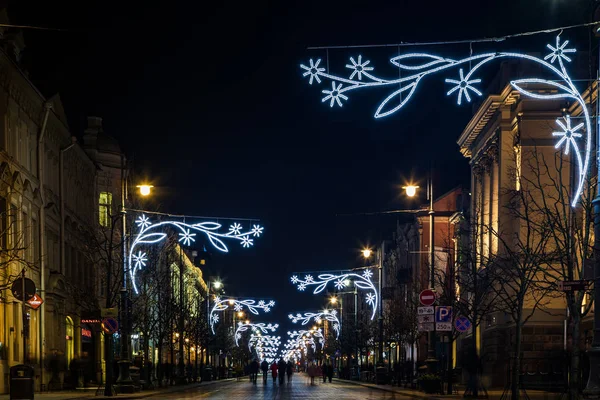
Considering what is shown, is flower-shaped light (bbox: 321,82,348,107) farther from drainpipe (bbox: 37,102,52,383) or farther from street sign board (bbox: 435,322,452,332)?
drainpipe (bbox: 37,102,52,383)

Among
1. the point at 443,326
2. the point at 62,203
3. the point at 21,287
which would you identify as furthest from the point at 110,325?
the point at 62,203

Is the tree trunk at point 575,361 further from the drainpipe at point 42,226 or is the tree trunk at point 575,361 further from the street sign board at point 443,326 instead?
the drainpipe at point 42,226

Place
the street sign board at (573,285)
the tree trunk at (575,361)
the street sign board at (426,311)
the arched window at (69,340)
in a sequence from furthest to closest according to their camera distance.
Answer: the arched window at (69,340), the street sign board at (426,311), the tree trunk at (575,361), the street sign board at (573,285)

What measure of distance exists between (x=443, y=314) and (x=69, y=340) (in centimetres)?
2669

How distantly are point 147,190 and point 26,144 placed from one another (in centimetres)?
749

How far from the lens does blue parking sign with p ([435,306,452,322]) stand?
113 ft

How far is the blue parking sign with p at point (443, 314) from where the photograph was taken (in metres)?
34.5

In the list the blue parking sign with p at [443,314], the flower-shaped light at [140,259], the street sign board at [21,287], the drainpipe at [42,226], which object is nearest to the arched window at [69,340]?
the flower-shaped light at [140,259]

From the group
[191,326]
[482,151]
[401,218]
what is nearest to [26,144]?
[482,151]

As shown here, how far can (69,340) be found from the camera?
179ft

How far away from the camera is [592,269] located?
799 inches

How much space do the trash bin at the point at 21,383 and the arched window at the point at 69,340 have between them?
81.1ft

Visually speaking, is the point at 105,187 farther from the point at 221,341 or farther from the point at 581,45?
the point at 221,341

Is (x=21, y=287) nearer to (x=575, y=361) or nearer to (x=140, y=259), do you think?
(x=575, y=361)
